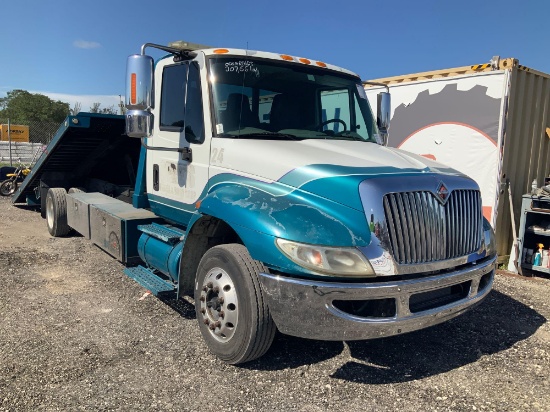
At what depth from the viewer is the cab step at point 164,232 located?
4.64 metres

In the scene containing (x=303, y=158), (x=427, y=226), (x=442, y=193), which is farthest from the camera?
(x=303, y=158)

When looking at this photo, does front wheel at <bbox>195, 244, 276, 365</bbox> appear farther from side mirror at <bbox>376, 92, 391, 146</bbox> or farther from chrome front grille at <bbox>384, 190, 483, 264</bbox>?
side mirror at <bbox>376, 92, 391, 146</bbox>

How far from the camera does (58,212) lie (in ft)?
25.9

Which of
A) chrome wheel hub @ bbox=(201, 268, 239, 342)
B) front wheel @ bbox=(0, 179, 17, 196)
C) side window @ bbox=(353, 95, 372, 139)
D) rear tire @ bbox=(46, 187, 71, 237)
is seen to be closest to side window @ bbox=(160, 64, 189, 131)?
chrome wheel hub @ bbox=(201, 268, 239, 342)

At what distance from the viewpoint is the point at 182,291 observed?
4.31 metres

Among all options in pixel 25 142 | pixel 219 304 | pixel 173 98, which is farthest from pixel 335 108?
pixel 25 142

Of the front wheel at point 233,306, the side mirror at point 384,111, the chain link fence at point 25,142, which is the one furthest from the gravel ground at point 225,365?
the chain link fence at point 25,142

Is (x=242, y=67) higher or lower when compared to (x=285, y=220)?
higher

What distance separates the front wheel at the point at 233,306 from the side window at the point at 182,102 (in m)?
1.27

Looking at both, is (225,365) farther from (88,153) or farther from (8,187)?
(8,187)

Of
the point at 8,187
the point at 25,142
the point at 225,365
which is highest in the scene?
the point at 25,142

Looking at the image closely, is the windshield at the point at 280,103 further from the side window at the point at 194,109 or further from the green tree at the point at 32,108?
the green tree at the point at 32,108

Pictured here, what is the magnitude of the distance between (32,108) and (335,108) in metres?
57.0

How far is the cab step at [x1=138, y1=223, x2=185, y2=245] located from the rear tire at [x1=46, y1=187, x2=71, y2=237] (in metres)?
3.39
